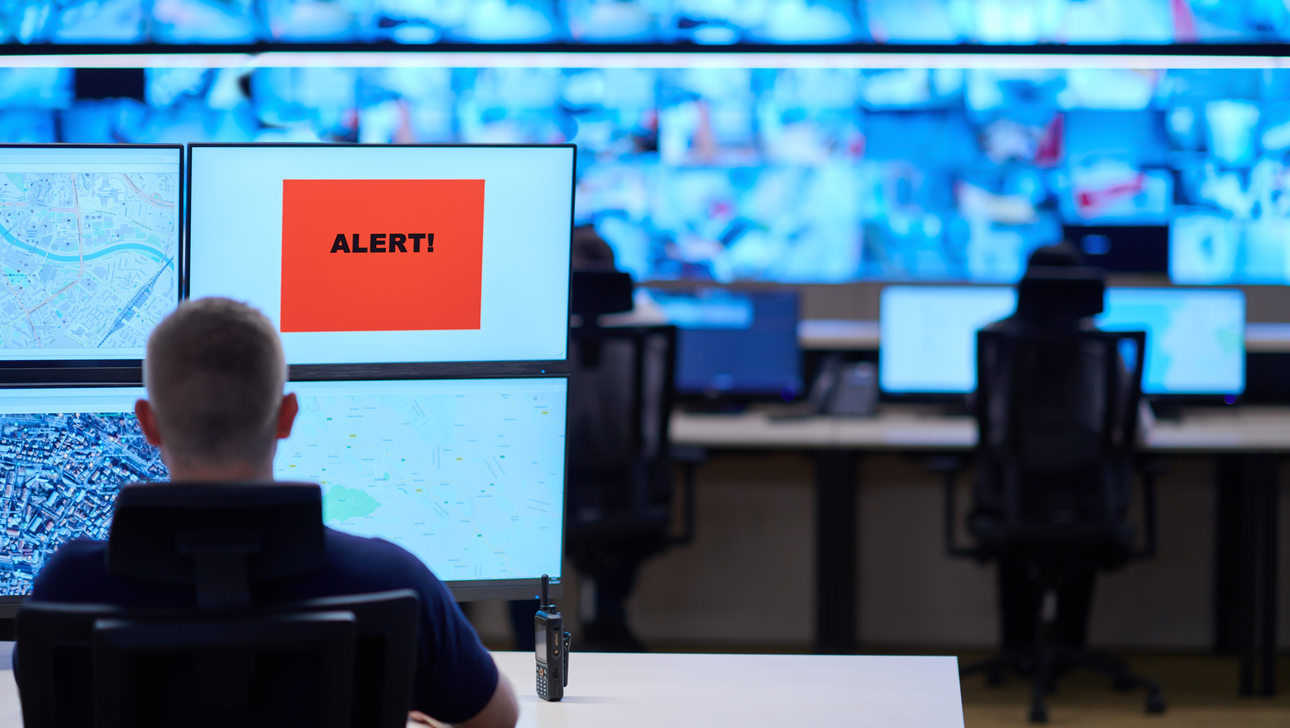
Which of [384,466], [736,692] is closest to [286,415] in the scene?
[384,466]

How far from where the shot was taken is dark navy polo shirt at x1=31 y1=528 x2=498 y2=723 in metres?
1.12

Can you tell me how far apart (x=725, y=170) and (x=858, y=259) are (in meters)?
0.76

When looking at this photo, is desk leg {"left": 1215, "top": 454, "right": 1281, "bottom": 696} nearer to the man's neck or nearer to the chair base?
the chair base

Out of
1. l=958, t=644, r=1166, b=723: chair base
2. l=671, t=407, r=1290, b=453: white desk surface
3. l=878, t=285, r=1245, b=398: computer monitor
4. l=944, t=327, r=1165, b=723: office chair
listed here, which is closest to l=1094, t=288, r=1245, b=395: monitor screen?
l=878, t=285, r=1245, b=398: computer monitor

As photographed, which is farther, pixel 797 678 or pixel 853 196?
pixel 853 196

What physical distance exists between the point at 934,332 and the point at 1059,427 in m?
0.87

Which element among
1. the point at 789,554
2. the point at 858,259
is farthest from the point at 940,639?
the point at 858,259

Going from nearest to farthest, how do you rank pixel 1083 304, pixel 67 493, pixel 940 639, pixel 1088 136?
pixel 67 493
pixel 1083 304
pixel 940 639
pixel 1088 136

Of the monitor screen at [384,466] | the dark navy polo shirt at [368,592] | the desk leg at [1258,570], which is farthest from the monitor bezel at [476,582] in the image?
the desk leg at [1258,570]

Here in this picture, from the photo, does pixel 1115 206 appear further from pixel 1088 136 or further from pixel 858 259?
pixel 858 259

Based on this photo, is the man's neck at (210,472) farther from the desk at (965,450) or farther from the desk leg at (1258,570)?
the desk leg at (1258,570)

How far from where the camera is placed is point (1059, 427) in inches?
136

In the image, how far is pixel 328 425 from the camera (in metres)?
1.73

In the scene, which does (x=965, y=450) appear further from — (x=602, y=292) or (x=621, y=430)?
(x=602, y=292)
